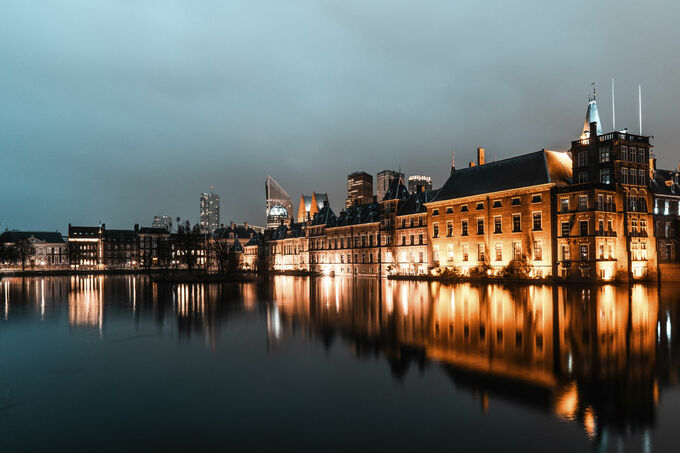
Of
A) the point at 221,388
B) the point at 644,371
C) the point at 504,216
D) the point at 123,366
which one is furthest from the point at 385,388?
the point at 504,216

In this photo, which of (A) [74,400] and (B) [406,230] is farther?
(B) [406,230]

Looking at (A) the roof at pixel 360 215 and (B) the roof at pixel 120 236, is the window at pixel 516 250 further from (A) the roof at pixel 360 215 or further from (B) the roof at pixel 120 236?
(B) the roof at pixel 120 236

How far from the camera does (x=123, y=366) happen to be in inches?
576

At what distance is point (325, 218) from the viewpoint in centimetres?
10012

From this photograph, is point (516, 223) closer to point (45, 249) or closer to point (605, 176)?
point (605, 176)

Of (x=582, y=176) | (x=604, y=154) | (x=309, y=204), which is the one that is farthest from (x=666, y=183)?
(x=309, y=204)

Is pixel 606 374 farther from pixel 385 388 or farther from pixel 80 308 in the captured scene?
pixel 80 308

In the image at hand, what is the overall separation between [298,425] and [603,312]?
861 inches

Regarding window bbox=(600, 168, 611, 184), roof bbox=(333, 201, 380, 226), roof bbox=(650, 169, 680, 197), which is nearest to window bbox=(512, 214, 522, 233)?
window bbox=(600, 168, 611, 184)

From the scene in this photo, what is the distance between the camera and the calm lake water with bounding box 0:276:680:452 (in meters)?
8.66

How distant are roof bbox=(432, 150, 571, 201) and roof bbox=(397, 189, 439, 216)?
17.2ft

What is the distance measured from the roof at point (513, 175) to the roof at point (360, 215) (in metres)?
→ 18.1

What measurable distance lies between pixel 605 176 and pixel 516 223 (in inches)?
439

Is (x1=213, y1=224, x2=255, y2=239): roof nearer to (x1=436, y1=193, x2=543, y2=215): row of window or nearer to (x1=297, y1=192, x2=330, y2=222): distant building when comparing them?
(x1=297, y1=192, x2=330, y2=222): distant building
